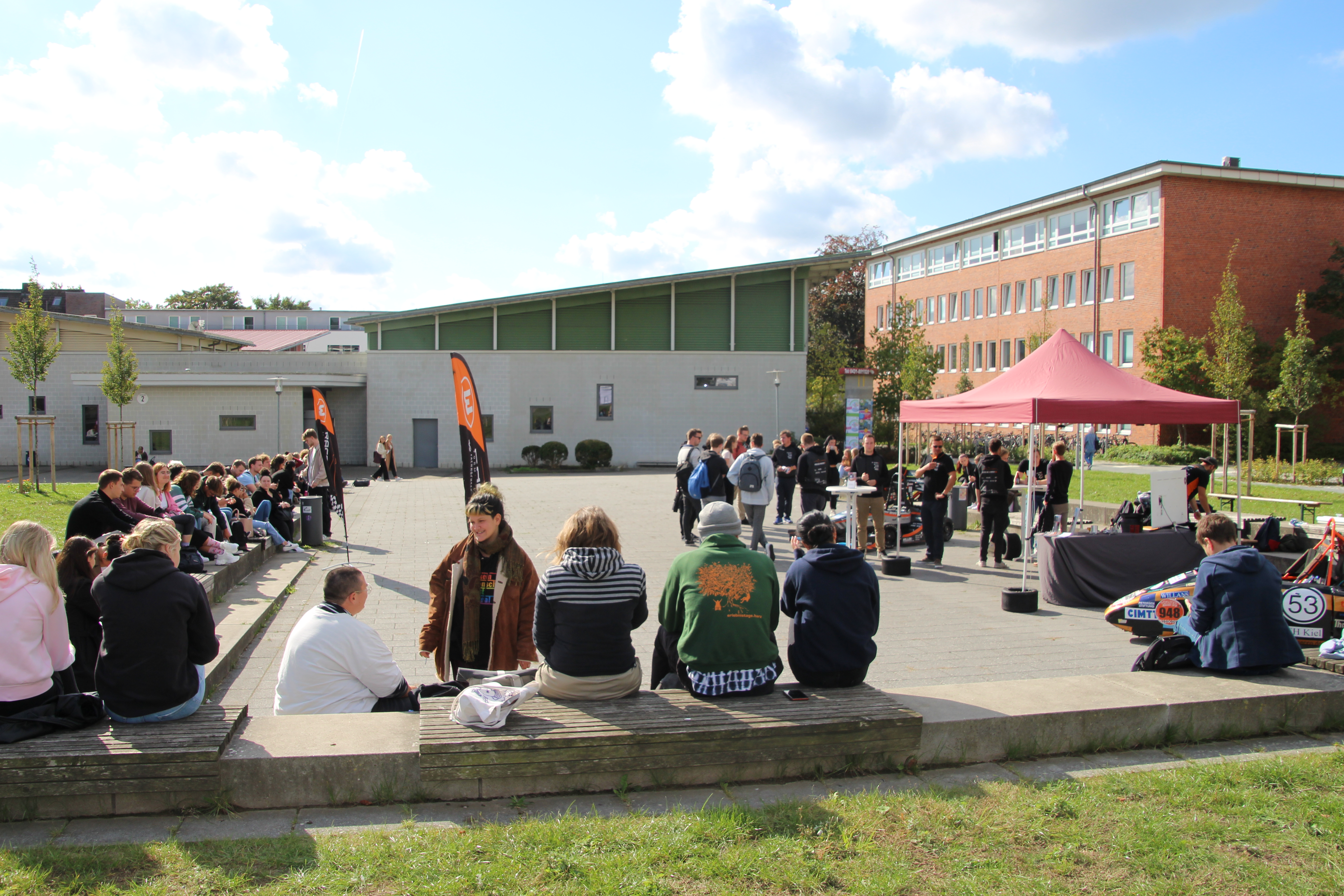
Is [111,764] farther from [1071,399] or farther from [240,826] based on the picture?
[1071,399]

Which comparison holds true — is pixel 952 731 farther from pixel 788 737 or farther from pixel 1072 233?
pixel 1072 233

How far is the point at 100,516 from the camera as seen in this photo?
859cm

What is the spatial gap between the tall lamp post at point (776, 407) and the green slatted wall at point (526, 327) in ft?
31.6

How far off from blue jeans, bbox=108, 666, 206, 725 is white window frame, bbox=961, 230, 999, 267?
55.3 meters

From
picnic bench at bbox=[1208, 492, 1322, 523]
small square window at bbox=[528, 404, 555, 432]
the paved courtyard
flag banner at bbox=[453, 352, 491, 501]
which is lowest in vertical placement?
the paved courtyard

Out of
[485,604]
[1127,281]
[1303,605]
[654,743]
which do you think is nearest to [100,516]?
[485,604]

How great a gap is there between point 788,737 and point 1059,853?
131 centimetres

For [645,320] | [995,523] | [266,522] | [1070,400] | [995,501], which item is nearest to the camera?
[1070,400]

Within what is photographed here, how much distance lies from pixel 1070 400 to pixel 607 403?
91.9 ft

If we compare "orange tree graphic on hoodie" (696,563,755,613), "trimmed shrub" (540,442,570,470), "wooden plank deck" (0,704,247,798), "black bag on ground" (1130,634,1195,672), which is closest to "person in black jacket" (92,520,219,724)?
"wooden plank deck" (0,704,247,798)

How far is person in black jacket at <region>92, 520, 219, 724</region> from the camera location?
4.31 m

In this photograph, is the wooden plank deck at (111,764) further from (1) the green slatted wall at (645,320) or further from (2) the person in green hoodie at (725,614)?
(1) the green slatted wall at (645,320)

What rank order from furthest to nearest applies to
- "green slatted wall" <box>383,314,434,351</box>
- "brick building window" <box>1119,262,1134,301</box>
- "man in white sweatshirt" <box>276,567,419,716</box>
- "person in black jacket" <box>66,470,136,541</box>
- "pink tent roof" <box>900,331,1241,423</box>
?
"brick building window" <box>1119,262,1134,301</box> → "green slatted wall" <box>383,314,434,351</box> → "pink tent roof" <box>900,331,1241,423</box> → "person in black jacket" <box>66,470,136,541</box> → "man in white sweatshirt" <box>276,567,419,716</box>

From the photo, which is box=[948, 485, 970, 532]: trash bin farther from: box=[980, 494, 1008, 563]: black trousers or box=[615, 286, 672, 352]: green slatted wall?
box=[615, 286, 672, 352]: green slatted wall
